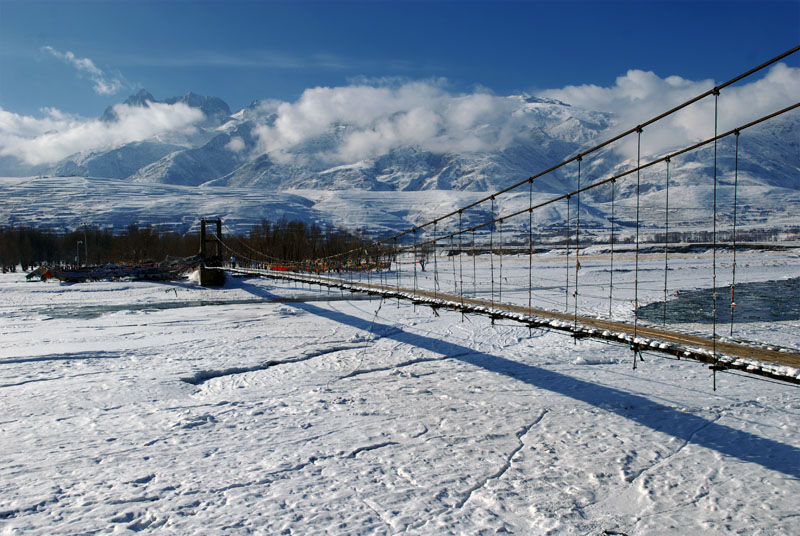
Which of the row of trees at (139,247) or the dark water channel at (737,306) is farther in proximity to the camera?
the row of trees at (139,247)

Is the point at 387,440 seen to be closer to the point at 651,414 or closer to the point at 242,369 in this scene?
the point at 651,414

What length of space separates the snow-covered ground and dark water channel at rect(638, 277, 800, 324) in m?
3.88

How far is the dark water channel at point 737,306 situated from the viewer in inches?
661

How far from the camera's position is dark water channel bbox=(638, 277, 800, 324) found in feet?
55.1

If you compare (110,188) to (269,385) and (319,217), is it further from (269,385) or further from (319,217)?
(269,385)

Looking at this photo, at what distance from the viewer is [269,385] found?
9.34m

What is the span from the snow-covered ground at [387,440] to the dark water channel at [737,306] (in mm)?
3882

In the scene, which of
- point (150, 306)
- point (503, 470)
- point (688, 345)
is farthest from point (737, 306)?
point (150, 306)

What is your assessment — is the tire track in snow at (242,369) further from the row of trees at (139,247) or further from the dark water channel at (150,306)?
the row of trees at (139,247)

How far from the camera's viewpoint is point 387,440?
6.85 meters

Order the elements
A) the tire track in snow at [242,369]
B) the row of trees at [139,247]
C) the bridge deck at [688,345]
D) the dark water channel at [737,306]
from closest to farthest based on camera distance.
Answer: the bridge deck at [688,345], the tire track in snow at [242,369], the dark water channel at [737,306], the row of trees at [139,247]

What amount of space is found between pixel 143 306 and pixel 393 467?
19.9 meters

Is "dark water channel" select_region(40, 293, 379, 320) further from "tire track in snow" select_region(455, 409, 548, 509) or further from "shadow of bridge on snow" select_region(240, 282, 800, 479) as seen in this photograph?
"tire track in snow" select_region(455, 409, 548, 509)

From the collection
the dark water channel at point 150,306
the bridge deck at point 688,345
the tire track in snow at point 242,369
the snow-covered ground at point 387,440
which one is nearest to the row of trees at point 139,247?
the dark water channel at point 150,306
